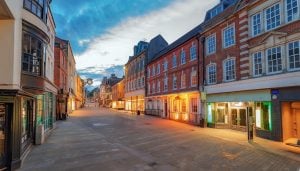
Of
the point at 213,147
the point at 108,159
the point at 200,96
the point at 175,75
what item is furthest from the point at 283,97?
the point at 175,75

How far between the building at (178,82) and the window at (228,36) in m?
4.44

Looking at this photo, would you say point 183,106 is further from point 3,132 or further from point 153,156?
point 3,132

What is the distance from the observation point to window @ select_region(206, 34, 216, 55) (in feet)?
69.9

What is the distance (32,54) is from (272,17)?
14628 mm

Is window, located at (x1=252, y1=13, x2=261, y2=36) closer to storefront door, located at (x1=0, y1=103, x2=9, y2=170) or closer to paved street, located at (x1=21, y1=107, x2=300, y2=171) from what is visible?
paved street, located at (x1=21, y1=107, x2=300, y2=171)

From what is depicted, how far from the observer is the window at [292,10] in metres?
13.3

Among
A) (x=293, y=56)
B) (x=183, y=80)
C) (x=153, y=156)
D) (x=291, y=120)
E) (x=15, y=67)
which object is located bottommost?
(x=153, y=156)

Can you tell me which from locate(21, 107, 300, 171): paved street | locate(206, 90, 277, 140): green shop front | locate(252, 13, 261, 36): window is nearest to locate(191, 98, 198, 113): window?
locate(206, 90, 277, 140): green shop front

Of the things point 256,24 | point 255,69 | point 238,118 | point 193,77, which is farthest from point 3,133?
point 193,77

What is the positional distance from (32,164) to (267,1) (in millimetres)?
16697

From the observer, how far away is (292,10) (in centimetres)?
1358

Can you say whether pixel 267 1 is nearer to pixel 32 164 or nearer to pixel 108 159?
pixel 108 159

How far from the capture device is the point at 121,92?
64000 mm

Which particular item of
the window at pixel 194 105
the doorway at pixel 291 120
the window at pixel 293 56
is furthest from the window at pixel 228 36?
the window at pixel 194 105
